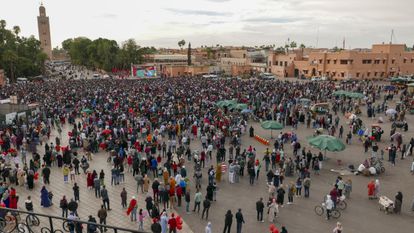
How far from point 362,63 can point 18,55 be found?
69.8 meters

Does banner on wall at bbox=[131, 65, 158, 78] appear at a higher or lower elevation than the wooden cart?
higher

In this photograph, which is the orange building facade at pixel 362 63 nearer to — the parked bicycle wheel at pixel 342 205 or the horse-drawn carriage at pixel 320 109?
the horse-drawn carriage at pixel 320 109

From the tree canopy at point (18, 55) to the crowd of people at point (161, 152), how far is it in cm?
3633

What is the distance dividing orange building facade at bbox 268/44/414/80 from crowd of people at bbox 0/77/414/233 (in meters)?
29.8

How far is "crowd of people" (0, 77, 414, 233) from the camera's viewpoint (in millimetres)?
12836

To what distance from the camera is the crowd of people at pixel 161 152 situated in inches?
505

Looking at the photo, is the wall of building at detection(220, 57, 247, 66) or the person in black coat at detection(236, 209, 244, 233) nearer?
the person in black coat at detection(236, 209, 244, 233)

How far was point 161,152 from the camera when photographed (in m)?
20.4

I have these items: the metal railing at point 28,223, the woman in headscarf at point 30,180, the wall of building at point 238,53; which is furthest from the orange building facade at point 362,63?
the metal railing at point 28,223

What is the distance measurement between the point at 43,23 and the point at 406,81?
140m

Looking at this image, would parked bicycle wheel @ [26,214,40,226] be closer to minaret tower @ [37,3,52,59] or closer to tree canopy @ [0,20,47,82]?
tree canopy @ [0,20,47,82]

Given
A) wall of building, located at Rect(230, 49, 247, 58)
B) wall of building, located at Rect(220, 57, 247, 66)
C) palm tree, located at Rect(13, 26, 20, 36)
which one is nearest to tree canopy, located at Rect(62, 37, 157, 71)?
palm tree, located at Rect(13, 26, 20, 36)

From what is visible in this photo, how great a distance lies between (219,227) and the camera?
1175 cm

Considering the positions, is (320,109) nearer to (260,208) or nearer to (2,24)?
(260,208)
